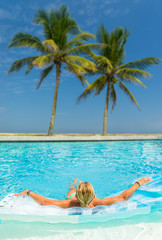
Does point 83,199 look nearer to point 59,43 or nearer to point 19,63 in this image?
point 19,63

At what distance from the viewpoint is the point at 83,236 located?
4.77 ft

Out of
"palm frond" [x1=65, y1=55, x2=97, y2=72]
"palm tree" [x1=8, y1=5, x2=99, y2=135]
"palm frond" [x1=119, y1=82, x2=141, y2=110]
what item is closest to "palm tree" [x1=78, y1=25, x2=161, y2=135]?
"palm frond" [x1=119, y1=82, x2=141, y2=110]

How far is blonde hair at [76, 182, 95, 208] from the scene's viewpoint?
6.26 feet

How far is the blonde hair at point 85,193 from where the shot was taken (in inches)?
75.1

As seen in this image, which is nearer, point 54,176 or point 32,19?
point 54,176

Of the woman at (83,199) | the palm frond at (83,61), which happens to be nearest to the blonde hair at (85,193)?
the woman at (83,199)

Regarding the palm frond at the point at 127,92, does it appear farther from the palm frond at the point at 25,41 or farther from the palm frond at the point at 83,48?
the palm frond at the point at 25,41

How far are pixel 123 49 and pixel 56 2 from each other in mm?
6357

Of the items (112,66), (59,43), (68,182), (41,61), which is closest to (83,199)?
(68,182)

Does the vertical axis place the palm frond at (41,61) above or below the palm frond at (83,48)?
below

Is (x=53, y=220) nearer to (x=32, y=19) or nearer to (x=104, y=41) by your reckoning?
(x=32, y=19)

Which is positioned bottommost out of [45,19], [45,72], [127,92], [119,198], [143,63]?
[119,198]

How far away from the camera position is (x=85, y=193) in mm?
1921

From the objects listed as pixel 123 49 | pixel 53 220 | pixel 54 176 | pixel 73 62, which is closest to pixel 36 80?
pixel 73 62
